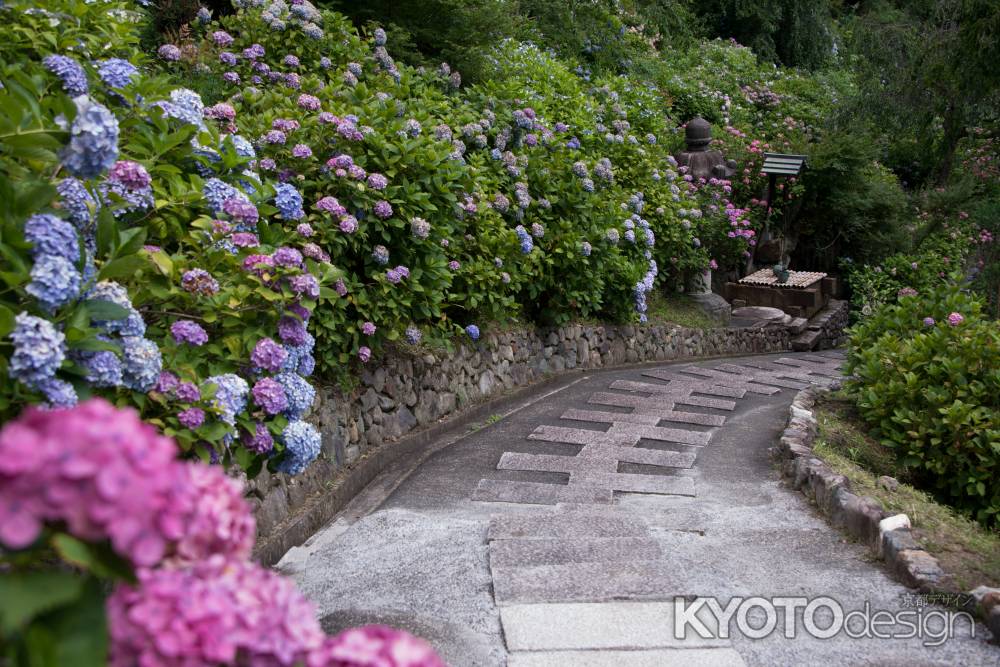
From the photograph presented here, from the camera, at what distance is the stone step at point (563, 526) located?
4.00 m

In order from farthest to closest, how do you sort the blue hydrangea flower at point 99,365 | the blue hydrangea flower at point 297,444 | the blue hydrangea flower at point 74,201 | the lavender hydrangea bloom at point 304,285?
1. the lavender hydrangea bloom at point 304,285
2. the blue hydrangea flower at point 297,444
3. the blue hydrangea flower at point 74,201
4. the blue hydrangea flower at point 99,365

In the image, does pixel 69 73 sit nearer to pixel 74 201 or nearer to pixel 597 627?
pixel 74 201

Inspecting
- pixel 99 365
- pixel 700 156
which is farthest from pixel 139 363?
pixel 700 156

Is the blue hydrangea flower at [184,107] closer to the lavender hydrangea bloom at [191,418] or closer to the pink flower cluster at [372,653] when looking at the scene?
the lavender hydrangea bloom at [191,418]

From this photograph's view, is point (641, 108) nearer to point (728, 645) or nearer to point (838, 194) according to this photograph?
point (838, 194)

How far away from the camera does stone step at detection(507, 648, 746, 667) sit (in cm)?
284

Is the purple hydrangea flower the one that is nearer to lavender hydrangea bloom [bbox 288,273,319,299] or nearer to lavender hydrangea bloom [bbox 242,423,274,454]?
lavender hydrangea bloom [bbox 288,273,319,299]

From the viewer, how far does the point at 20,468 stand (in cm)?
90

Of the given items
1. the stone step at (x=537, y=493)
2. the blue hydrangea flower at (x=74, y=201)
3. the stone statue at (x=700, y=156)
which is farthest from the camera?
the stone statue at (x=700, y=156)

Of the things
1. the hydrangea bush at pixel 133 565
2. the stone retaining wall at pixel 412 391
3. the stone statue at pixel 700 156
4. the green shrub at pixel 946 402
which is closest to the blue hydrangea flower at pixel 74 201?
the hydrangea bush at pixel 133 565

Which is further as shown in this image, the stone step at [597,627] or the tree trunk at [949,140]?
the tree trunk at [949,140]

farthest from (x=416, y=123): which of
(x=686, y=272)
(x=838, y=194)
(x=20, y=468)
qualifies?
(x=838, y=194)

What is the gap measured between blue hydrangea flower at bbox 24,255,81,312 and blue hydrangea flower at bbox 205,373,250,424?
0.73 meters

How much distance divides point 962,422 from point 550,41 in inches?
372
